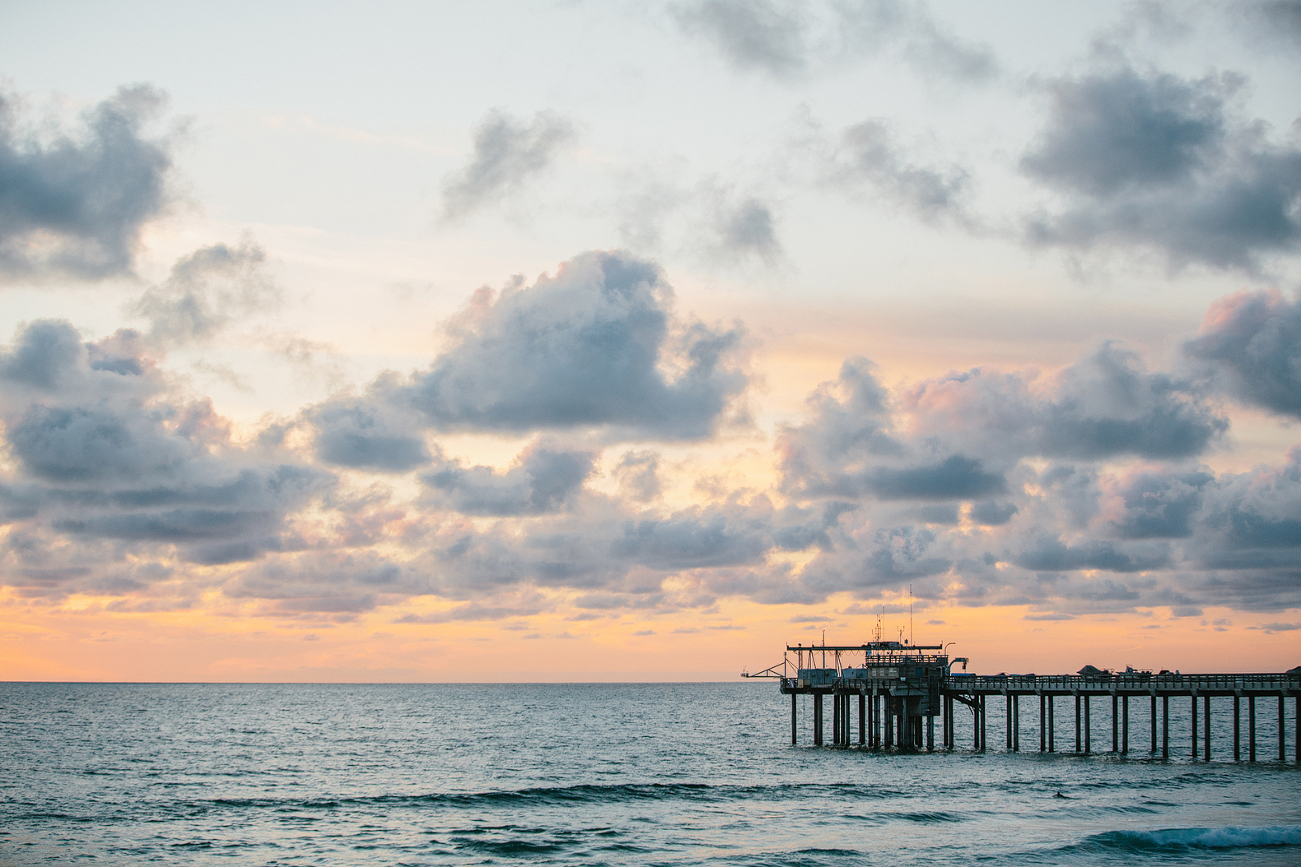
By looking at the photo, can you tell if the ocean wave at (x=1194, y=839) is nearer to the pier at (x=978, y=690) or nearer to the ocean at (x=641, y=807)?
the ocean at (x=641, y=807)

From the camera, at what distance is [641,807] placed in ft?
215

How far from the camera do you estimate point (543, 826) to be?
59219 mm

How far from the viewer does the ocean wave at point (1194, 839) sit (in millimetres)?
51000

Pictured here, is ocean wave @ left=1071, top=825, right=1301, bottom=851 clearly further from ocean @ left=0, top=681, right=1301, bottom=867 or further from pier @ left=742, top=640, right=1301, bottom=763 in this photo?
pier @ left=742, top=640, right=1301, bottom=763

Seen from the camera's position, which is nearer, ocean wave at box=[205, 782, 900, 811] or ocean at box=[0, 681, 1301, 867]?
ocean at box=[0, 681, 1301, 867]

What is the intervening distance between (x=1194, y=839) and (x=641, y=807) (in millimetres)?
29179

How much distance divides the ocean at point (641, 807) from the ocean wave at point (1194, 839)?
0.42 feet

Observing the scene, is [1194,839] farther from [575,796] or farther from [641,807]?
[575,796]

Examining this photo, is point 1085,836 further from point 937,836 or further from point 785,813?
point 785,813

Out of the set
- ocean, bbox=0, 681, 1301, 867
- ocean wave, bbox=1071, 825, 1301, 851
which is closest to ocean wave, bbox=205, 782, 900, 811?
ocean, bbox=0, 681, 1301, 867

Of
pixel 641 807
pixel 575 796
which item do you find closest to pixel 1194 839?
pixel 641 807

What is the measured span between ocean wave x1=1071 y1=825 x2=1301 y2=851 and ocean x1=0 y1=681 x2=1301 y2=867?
128 mm

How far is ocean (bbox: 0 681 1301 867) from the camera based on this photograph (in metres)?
51.0

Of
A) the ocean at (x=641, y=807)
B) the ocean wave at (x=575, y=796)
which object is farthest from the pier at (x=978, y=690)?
the ocean wave at (x=575, y=796)
